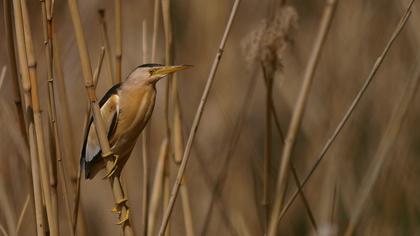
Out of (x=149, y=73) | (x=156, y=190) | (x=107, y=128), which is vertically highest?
(x=149, y=73)

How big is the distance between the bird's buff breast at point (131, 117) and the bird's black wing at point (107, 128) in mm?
20

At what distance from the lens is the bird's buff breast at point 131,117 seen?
171cm

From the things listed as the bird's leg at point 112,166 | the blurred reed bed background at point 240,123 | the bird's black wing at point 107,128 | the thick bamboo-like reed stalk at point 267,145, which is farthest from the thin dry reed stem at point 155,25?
the thick bamboo-like reed stalk at point 267,145

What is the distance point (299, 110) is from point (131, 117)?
1.79 ft

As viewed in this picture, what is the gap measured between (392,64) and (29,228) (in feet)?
4.35

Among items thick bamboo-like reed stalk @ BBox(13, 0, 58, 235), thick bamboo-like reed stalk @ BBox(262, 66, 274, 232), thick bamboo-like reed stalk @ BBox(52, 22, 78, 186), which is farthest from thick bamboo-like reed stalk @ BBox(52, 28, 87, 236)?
thick bamboo-like reed stalk @ BBox(262, 66, 274, 232)

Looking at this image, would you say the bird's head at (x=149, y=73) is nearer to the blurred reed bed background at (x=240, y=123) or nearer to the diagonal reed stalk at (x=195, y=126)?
the blurred reed bed background at (x=240, y=123)

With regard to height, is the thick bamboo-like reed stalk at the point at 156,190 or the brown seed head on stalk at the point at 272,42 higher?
the brown seed head on stalk at the point at 272,42

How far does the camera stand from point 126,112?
5.69 ft

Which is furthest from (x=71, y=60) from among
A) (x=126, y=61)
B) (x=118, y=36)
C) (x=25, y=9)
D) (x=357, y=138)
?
(x=25, y=9)

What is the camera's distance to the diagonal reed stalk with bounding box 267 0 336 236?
1.23 meters

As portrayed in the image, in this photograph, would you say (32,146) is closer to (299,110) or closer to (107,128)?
(107,128)

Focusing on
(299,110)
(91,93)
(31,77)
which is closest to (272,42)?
(299,110)

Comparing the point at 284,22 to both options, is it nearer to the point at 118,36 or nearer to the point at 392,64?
the point at 118,36
